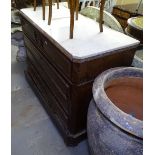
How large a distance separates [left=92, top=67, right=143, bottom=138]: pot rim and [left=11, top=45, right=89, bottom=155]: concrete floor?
2.08 ft

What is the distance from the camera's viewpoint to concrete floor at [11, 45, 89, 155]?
1.52 metres

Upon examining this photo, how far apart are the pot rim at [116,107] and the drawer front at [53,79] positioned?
26 centimetres

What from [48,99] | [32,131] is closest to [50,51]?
[48,99]

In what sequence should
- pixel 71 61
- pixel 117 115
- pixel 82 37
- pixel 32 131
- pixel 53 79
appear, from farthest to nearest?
pixel 32 131
pixel 53 79
pixel 82 37
pixel 71 61
pixel 117 115

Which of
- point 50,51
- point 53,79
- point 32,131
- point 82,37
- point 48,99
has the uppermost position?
point 82,37

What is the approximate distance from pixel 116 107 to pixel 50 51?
69cm

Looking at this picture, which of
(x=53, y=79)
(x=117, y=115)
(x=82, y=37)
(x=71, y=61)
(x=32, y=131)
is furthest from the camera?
(x=32, y=131)

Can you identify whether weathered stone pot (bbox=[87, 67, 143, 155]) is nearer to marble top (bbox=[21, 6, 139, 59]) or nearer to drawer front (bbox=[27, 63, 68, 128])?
marble top (bbox=[21, 6, 139, 59])

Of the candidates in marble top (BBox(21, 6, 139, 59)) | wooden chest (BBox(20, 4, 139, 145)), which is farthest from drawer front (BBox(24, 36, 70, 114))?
marble top (BBox(21, 6, 139, 59))

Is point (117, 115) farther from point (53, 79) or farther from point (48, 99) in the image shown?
point (48, 99)

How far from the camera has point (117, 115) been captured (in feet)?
3.06

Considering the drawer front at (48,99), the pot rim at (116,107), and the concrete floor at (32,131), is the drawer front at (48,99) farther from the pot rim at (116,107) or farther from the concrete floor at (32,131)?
the pot rim at (116,107)

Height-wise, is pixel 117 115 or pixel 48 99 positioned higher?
pixel 117 115

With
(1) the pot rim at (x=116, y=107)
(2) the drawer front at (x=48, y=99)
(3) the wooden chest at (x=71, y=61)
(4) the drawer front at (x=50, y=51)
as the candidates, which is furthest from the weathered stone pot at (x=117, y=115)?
(2) the drawer front at (x=48, y=99)
